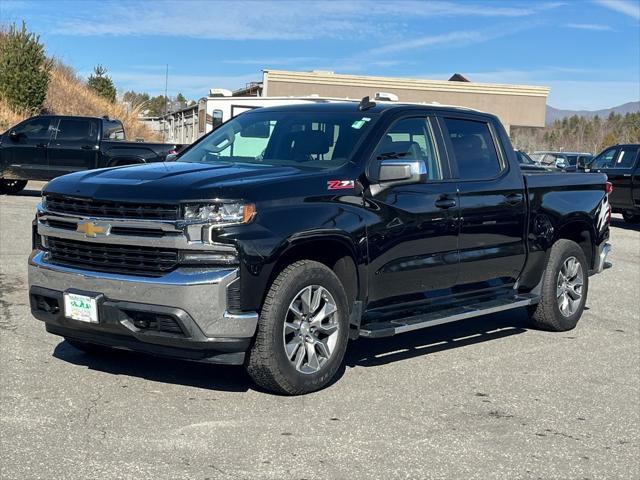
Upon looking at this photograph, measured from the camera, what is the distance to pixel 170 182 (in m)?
5.01

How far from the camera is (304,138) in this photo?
612 centimetres

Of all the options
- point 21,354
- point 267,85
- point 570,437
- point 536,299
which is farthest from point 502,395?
point 267,85

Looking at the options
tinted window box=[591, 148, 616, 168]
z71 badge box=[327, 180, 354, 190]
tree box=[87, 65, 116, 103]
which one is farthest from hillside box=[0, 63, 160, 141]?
z71 badge box=[327, 180, 354, 190]

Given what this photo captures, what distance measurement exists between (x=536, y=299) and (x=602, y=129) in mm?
120743

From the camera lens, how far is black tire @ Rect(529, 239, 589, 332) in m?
7.41

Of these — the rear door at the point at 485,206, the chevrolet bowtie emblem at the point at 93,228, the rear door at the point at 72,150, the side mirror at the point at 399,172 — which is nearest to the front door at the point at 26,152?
the rear door at the point at 72,150

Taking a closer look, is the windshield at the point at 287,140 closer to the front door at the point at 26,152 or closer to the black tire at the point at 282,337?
the black tire at the point at 282,337

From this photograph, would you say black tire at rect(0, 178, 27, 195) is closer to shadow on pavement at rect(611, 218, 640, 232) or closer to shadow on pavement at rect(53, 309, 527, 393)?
shadow on pavement at rect(53, 309, 527, 393)

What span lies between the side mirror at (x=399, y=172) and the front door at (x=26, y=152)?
1416cm

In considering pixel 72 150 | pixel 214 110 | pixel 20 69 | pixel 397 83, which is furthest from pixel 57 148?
pixel 397 83

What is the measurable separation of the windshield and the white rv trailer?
97.0 inches

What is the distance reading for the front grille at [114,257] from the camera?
15.9 feet

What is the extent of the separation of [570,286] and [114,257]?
15.1 feet

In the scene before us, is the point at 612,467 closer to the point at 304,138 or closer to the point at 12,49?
the point at 304,138
